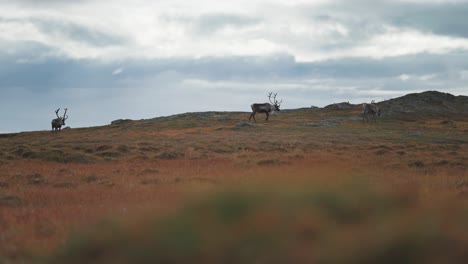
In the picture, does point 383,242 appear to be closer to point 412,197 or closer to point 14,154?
point 412,197

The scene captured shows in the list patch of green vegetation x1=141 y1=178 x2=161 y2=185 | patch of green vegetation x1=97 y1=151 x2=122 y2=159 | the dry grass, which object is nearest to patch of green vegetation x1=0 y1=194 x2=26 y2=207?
the dry grass

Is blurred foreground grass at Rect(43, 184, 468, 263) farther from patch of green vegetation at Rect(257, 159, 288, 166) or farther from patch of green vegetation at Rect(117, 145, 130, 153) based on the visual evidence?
patch of green vegetation at Rect(117, 145, 130, 153)

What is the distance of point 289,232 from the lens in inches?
231

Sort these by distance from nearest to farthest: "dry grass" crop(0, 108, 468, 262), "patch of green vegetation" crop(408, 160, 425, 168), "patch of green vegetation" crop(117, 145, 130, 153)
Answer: "dry grass" crop(0, 108, 468, 262), "patch of green vegetation" crop(408, 160, 425, 168), "patch of green vegetation" crop(117, 145, 130, 153)

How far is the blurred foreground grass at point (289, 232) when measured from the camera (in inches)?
207

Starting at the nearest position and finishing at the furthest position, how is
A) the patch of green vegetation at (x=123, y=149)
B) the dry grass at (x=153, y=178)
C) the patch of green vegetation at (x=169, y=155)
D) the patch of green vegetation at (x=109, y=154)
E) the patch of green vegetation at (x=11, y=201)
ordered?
the dry grass at (x=153, y=178), the patch of green vegetation at (x=11, y=201), the patch of green vegetation at (x=169, y=155), the patch of green vegetation at (x=109, y=154), the patch of green vegetation at (x=123, y=149)

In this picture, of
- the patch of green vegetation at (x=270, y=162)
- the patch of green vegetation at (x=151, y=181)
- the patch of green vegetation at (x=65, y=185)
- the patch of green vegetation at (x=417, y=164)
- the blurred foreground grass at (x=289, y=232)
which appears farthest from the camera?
the patch of green vegetation at (x=270, y=162)

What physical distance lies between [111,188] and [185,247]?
1076cm

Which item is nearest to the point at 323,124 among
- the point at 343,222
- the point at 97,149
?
the point at 97,149

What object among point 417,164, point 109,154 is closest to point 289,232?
point 417,164

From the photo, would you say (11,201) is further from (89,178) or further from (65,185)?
(89,178)

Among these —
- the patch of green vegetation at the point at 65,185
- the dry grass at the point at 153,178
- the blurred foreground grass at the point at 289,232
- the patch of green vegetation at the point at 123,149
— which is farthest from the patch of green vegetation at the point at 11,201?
the patch of green vegetation at the point at 123,149

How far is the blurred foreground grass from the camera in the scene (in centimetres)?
526

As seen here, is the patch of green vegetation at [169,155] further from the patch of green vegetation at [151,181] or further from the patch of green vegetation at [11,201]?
the patch of green vegetation at [11,201]
